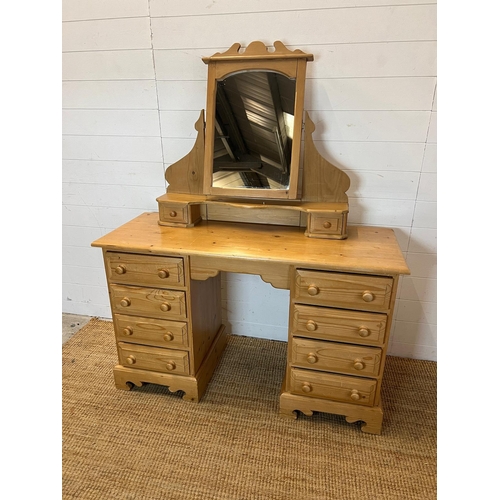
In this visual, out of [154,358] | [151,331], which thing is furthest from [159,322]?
[154,358]

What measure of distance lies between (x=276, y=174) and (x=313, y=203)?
0.22 meters

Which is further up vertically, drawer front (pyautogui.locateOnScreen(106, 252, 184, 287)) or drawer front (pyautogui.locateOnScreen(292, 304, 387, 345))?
drawer front (pyautogui.locateOnScreen(106, 252, 184, 287))

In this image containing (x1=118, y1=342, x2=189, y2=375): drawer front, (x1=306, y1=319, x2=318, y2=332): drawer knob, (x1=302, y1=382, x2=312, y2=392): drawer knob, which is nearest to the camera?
(x1=306, y1=319, x2=318, y2=332): drawer knob

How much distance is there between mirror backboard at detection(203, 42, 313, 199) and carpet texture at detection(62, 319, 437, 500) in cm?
101

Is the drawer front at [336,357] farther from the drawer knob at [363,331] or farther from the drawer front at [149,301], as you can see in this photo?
the drawer front at [149,301]

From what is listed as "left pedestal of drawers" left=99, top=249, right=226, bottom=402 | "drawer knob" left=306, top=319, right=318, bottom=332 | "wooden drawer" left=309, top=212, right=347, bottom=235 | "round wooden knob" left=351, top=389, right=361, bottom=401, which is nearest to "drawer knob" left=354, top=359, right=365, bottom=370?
"round wooden knob" left=351, top=389, right=361, bottom=401

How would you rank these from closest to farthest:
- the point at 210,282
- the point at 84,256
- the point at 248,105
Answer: the point at 248,105 < the point at 210,282 < the point at 84,256

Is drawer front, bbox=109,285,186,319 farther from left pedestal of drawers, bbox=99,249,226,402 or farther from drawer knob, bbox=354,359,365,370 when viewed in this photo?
drawer knob, bbox=354,359,365,370

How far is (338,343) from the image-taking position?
1408 mm

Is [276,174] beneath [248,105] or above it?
beneath

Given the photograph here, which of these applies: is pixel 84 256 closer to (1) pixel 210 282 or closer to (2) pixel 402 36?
(1) pixel 210 282

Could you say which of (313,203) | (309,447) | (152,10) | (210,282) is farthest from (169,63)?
(309,447)

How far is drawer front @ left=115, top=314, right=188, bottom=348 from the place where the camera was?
1.56 meters

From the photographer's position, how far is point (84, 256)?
2168 millimetres
